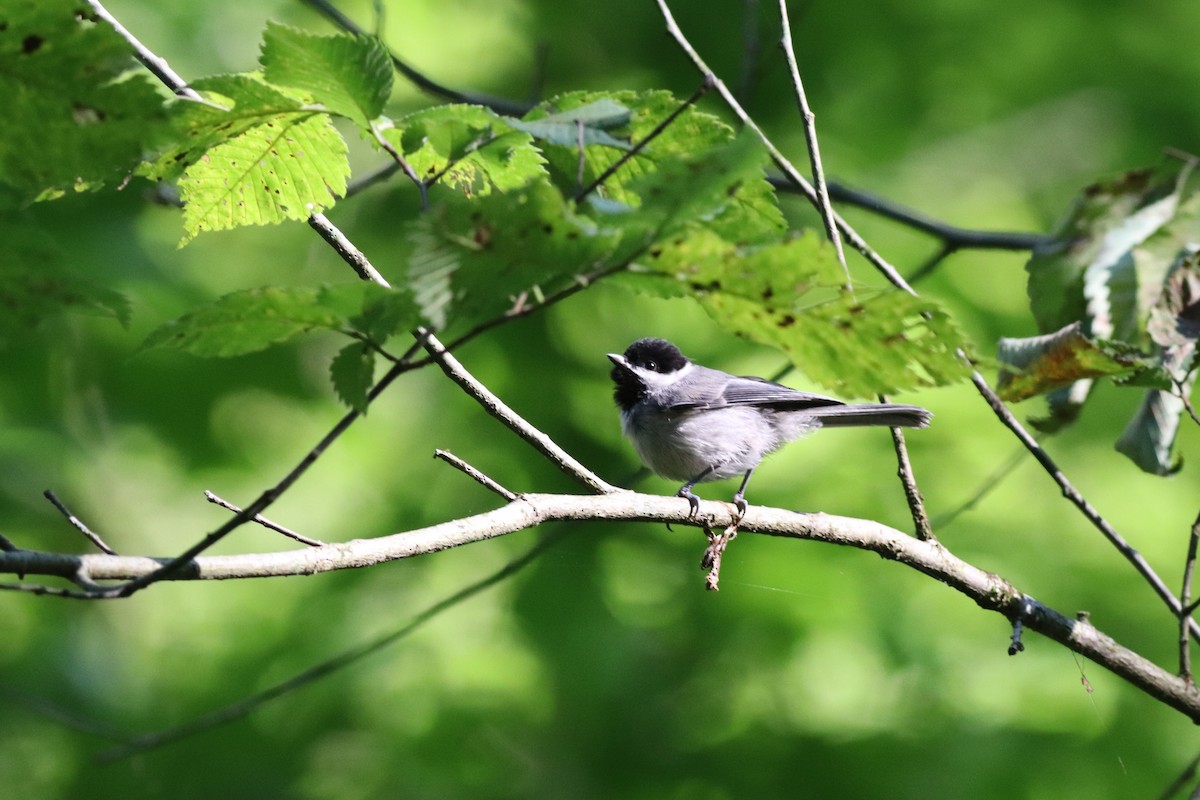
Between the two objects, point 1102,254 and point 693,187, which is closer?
point 693,187

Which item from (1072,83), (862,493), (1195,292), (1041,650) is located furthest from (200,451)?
(1072,83)

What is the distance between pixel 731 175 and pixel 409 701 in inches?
171

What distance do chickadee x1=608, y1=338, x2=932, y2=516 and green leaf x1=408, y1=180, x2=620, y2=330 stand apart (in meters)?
3.01

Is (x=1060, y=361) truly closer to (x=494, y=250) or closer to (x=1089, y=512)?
(x=1089, y=512)

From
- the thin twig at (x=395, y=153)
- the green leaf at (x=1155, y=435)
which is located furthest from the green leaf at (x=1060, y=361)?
the thin twig at (x=395, y=153)

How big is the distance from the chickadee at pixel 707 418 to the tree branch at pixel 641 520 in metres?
1.59

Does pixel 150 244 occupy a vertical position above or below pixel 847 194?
below

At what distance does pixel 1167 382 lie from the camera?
6.70 ft

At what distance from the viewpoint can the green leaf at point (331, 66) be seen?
148 centimetres

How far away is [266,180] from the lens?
6.24ft

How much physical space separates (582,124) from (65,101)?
0.68 m

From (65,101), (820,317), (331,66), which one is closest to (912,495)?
(820,317)

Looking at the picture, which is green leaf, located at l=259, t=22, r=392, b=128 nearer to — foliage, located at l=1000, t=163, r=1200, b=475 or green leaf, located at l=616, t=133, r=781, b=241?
green leaf, located at l=616, t=133, r=781, b=241

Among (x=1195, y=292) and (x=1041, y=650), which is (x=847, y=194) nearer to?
(x=1195, y=292)
